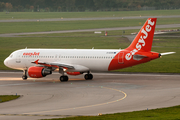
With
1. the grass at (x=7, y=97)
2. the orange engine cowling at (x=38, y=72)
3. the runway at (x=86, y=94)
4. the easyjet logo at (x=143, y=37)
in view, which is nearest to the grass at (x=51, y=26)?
the runway at (x=86, y=94)

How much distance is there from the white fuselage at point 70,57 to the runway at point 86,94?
2.23 metres

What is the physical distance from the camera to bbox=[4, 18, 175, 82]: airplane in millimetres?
48500

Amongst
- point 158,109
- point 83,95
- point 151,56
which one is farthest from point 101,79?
point 158,109

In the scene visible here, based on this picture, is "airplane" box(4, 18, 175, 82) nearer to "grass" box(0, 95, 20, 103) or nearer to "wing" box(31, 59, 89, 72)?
"wing" box(31, 59, 89, 72)

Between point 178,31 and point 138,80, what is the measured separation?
75919 mm

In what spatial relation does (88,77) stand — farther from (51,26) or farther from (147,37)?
(51,26)

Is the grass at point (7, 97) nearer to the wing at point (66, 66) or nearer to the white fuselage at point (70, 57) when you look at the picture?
the wing at point (66, 66)

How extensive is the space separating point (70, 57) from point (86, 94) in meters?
12.7

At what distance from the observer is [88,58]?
50.3 meters

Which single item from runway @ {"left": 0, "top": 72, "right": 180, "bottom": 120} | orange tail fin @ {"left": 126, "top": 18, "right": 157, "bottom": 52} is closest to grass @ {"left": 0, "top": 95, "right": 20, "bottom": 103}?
runway @ {"left": 0, "top": 72, "right": 180, "bottom": 120}

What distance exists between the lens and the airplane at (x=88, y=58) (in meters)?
48.5

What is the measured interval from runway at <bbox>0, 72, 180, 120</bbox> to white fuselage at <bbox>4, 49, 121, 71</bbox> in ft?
7.31

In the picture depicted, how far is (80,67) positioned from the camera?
50219 millimetres

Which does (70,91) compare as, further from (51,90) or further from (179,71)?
(179,71)
